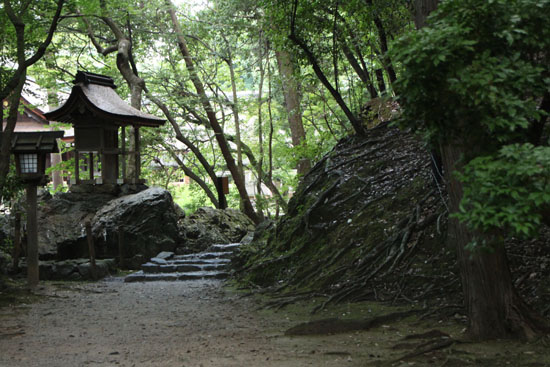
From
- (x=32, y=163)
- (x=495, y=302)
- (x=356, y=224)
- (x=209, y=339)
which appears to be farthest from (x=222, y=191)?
(x=495, y=302)

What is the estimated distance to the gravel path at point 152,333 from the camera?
5.07m

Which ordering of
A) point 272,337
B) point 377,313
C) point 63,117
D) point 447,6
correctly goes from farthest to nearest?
point 63,117 < point 377,313 < point 272,337 < point 447,6

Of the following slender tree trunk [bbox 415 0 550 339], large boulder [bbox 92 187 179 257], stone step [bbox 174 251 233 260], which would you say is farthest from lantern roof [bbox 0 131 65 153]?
slender tree trunk [bbox 415 0 550 339]

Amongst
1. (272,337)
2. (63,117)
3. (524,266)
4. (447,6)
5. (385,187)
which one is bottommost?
(272,337)

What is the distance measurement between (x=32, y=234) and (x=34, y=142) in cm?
171

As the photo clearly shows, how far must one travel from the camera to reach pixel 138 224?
13.9 metres

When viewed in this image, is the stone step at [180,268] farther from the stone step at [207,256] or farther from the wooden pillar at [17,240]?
the wooden pillar at [17,240]

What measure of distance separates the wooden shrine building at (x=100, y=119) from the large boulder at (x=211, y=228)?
6.74 ft

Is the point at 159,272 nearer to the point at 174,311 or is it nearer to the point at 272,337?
the point at 174,311

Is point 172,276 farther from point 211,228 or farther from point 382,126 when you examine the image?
point 382,126

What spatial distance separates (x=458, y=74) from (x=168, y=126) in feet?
57.2

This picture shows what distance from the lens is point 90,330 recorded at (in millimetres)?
6820

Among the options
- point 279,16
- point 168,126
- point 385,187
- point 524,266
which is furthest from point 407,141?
point 168,126

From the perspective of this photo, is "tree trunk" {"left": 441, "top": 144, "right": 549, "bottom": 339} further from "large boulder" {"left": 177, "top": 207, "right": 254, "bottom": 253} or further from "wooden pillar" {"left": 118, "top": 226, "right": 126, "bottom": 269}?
"large boulder" {"left": 177, "top": 207, "right": 254, "bottom": 253}
